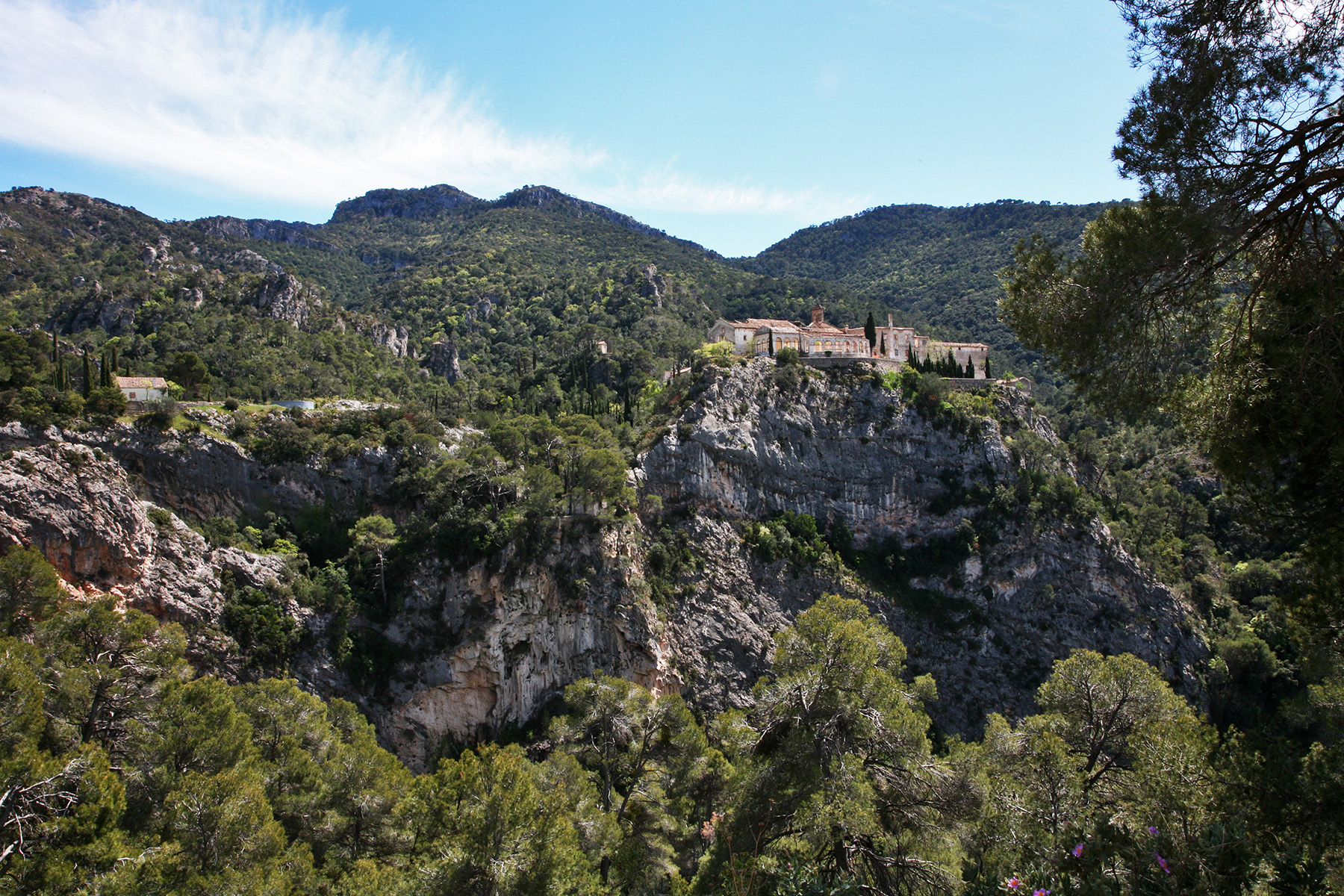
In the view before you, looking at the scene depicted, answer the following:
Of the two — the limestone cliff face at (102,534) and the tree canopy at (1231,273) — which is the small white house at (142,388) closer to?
the limestone cliff face at (102,534)

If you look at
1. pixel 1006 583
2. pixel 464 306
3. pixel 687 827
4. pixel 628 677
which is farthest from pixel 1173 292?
pixel 464 306

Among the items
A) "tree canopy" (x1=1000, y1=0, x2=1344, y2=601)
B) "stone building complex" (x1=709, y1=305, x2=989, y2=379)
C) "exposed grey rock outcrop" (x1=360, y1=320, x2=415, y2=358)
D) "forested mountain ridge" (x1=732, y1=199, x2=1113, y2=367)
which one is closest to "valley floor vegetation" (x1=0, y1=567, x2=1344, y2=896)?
"tree canopy" (x1=1000, y1=0, x2=1344, y2=601)

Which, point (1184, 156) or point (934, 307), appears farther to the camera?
point (934, 307)

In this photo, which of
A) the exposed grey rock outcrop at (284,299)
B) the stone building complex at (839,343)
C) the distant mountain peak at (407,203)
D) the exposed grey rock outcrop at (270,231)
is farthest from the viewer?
the distant mountain peak at (407,203)

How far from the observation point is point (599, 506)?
3553 cm

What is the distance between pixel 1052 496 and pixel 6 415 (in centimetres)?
5995

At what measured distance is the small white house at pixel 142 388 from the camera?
36.6 m

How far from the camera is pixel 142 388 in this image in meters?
37.9

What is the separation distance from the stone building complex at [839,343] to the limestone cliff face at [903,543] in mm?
6607

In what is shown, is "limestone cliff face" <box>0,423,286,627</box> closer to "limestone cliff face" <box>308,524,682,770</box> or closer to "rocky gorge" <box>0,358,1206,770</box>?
"rocky gorge" <box>0,358,1206,770</box>

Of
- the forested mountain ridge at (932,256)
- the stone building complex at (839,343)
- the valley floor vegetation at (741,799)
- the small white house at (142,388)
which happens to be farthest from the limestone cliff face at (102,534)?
the forested mountain ridge at (932,256)

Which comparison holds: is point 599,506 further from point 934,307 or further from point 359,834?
point 934,307

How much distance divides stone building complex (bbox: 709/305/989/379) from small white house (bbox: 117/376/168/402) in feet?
126

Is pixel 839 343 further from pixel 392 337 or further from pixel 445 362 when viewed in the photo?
pixel 392 337
